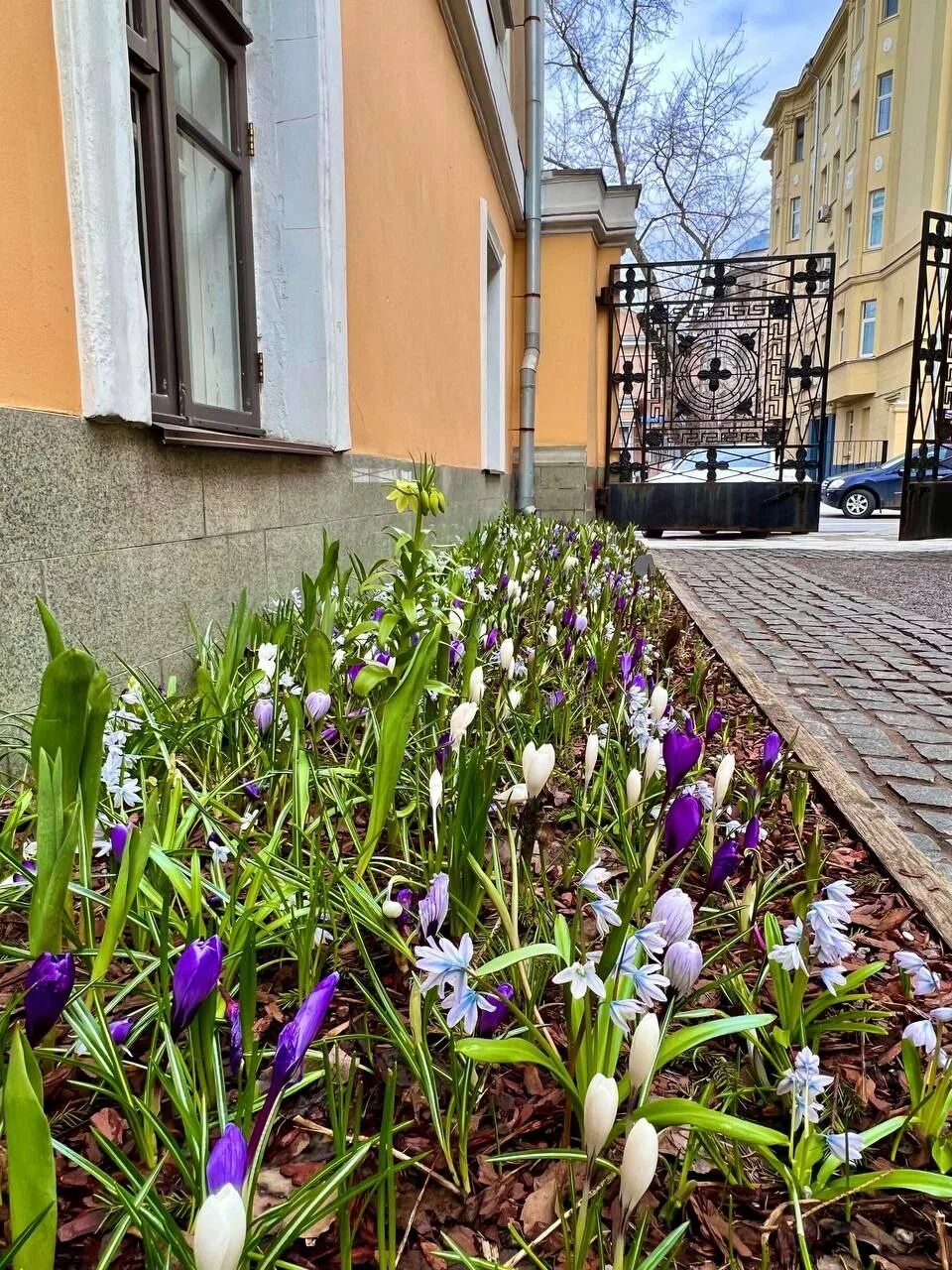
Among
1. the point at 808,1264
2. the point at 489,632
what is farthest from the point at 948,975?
the point at 489,632

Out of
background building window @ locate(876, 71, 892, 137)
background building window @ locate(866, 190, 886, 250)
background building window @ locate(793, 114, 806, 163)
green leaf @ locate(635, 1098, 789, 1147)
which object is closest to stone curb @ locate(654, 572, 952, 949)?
green leaf @ locate(635, 1098, 789, 1147)

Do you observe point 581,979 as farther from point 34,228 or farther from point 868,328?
point 868,328

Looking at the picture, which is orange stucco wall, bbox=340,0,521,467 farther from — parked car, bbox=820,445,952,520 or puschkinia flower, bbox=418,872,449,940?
parked car, bbox=820,445,952,520

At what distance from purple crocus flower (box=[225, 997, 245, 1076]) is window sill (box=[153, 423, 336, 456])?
168cm

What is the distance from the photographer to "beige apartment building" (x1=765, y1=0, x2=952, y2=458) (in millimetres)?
25750

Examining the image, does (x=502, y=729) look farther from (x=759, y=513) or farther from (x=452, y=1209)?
(x=759, y=513)

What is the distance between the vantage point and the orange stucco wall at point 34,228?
72.4 inches

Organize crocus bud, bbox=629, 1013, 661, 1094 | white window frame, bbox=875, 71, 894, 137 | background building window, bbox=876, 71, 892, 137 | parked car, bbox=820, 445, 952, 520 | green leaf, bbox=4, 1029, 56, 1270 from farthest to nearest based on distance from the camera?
background building window, bbox=876, 71, 892, 137, white window frame, bbox=875, 71, 894, 137, parked car, bbox=820, 445, 952, 520, crocus bud, bbox=629, 1013, 661, 1094, green leaf, bbox=4, 1029, 56, 1270

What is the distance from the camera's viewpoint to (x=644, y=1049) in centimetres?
81

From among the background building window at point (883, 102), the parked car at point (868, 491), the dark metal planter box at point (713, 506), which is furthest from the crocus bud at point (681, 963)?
the background building window at point (883, 102)

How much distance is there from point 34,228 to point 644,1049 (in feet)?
6.77

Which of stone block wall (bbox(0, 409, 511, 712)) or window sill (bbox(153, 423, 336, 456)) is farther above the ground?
window sill (bbox(153, 423, 336, 456))

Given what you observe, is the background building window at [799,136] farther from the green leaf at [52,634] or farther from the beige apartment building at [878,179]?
the green leaf at [52,634]

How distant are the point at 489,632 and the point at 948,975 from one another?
1.53 m
